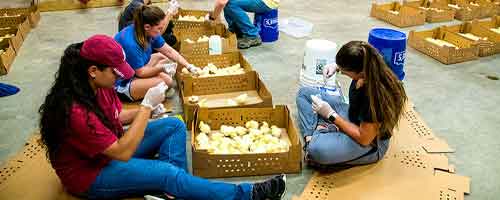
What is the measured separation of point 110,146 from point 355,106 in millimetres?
1056

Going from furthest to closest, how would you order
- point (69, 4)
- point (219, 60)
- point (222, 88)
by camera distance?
1. point (69, 4)
2. point (219, 60)
3. point (222, 88)

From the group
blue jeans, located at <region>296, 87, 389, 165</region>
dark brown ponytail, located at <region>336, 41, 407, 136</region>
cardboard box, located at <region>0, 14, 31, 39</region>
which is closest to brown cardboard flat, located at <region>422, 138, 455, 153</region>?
blue jeans, located at <region>296, 87, 389, 165</region>

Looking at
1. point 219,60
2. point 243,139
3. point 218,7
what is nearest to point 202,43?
point 219,60

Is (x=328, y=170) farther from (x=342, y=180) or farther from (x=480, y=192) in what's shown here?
(x=480, y=192)

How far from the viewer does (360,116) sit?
1.97 metres

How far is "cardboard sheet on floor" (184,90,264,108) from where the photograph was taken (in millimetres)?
2771

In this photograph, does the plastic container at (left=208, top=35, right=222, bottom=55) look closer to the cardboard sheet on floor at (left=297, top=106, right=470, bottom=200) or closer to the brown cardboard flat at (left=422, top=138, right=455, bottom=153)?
the cardboard sheet on floor at (left=297, top=106, right=470, bottom=200)

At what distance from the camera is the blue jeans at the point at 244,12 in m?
3.94

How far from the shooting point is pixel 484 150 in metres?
2.46

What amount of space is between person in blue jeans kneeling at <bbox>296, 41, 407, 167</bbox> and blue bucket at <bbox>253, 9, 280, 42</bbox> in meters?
1.83

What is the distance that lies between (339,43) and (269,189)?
8.17 ft

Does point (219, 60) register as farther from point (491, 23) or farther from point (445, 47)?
point (491, 23)

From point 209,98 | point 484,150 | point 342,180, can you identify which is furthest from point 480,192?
point 209,98

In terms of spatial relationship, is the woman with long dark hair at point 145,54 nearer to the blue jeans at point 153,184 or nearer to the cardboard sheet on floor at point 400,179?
the blue jeans at point 153,184
